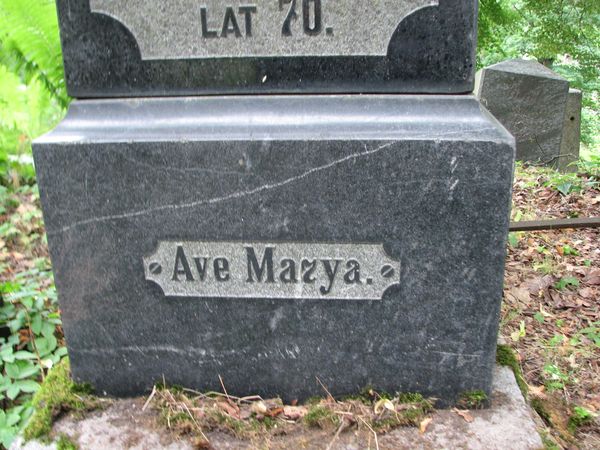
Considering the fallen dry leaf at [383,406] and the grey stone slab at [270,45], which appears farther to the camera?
the fallen dry leaf at [383,406]

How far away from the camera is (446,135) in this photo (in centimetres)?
159

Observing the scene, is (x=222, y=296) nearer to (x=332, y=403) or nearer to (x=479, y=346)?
(x=332, y=403)

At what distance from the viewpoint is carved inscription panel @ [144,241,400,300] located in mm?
1712

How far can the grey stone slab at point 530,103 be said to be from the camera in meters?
5.29

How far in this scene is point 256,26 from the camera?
1664 mm

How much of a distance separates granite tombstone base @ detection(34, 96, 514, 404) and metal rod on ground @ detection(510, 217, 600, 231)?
189 cm

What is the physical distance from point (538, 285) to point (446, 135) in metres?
1.78

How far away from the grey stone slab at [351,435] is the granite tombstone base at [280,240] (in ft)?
0.36

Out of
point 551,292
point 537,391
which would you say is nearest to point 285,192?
point 537,391

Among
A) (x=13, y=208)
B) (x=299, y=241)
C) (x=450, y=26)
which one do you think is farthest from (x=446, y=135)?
(x=13, y=208)

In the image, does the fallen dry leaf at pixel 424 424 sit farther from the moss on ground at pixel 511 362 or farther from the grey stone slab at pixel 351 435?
the moss on ground at pixel 511 362

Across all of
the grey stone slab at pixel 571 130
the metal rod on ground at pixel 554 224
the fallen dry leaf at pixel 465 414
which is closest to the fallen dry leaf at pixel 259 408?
the fallen dry leaf at pixel 465 414

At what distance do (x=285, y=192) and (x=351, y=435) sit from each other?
744mm

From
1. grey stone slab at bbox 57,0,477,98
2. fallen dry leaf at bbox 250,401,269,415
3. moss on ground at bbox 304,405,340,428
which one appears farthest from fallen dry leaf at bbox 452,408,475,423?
grey stone slab at bbox 57,0,477,98
